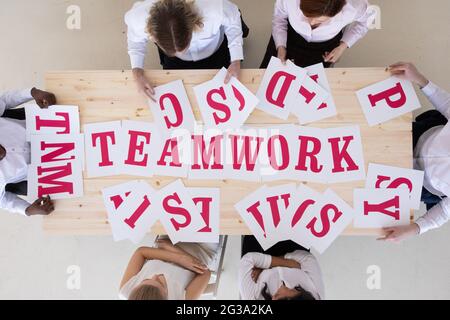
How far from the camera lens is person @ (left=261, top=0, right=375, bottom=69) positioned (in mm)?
Result: 1299

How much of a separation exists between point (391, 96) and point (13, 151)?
53.8 inches

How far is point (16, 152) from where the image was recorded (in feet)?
4.24

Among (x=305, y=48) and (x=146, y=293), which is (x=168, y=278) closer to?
(x=146, y=293)

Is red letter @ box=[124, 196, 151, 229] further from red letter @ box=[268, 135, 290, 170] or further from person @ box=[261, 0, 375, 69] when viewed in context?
person @ box=[261, 0, 375, 69]

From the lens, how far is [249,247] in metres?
1.45

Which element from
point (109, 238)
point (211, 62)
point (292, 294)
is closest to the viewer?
point (292, 294)

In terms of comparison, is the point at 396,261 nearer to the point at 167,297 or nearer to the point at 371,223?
Answer: the point at 371,223

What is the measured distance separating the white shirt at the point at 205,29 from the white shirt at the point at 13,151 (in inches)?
17.6

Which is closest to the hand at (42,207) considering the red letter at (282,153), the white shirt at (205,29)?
the white shirt at (205,29)

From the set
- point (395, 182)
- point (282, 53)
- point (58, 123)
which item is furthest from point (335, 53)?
point (58, 123)

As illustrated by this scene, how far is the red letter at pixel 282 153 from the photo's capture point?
128cm

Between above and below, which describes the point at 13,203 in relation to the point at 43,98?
below
